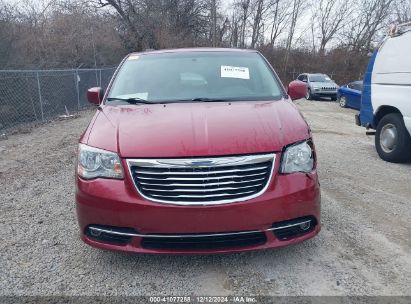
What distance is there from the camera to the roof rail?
19.8 ft

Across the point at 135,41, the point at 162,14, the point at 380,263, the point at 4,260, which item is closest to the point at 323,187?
the point at 380,263

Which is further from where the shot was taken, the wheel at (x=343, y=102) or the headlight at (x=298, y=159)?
the wheel at (x=343, y=102)

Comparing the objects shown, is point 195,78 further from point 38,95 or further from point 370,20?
point 370,20

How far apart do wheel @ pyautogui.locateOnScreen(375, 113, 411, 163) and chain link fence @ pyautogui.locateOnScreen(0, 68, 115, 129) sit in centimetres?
797

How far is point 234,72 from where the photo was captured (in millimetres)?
3986

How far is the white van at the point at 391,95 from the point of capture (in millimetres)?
5883

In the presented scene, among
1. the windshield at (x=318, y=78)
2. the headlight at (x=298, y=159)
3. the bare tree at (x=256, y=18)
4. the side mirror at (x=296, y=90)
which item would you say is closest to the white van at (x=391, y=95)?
the side mirror at (x=296, y=90)

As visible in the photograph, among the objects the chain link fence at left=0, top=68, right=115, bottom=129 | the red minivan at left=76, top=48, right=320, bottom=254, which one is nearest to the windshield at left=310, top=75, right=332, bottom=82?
the chain link fence at left=0, top=68, right=115, bottom=129

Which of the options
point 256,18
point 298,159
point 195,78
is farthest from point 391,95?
point 256,18

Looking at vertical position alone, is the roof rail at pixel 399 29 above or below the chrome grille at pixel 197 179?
above

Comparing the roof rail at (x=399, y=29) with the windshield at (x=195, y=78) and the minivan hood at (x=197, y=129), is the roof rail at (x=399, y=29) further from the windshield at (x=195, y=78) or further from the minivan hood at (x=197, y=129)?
the minivan hood at (x=197, y=129)

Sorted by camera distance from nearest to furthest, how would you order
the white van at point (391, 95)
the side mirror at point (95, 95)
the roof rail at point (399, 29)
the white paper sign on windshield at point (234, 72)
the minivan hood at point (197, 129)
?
the minivan hood at point (197, 129) < the white paper sign on windshield at point (234, 72) < the side mirror at point (95, 95) < the white van at point (391, 95) < the roof rail at point (399, 29)

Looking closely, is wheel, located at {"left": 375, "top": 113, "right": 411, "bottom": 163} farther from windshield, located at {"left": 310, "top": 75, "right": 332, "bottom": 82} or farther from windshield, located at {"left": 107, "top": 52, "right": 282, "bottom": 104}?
windshield, located at {"left": 310, "top": 75, "right": 332, "bottom": 82}

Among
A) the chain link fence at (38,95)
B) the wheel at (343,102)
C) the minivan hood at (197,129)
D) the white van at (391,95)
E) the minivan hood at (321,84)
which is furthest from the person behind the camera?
the minivan hood at (321,84)
